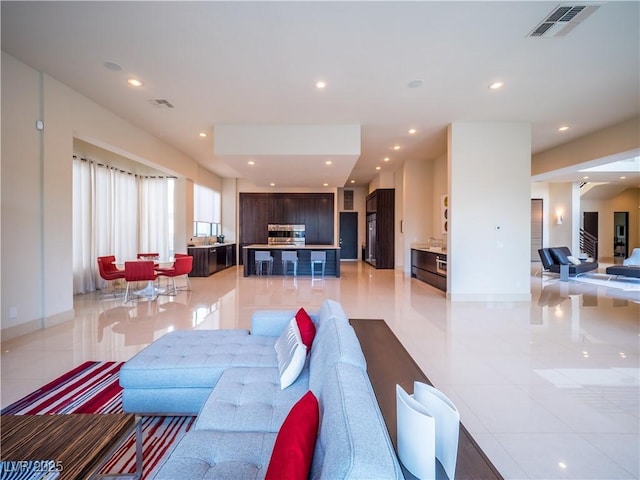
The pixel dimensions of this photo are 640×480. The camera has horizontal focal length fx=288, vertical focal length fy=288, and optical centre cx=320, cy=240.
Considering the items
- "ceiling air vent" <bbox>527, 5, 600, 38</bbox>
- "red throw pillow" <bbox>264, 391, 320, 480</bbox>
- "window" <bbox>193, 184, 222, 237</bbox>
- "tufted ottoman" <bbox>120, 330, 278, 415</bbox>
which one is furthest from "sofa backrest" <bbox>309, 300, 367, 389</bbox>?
"window" <bbox>193, 184, 222, 237</bbox>

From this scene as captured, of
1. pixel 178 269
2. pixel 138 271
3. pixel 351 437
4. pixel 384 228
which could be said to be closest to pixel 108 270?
pixel 138 271

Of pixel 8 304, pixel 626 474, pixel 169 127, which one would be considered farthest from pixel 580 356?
pixel 169 127

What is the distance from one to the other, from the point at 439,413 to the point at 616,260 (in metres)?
18.6

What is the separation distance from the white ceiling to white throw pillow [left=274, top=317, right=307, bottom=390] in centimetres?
311

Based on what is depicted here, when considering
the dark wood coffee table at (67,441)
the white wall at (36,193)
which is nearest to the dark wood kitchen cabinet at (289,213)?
the white wall at (36,193)

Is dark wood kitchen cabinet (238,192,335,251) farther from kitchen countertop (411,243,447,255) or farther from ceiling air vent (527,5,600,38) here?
ceiling air vent (527,5,600,38)

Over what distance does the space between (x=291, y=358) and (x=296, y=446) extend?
99 centimetres

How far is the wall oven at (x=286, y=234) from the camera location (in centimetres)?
1170

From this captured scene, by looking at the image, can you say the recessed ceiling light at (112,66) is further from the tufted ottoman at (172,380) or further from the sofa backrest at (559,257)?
the sofa backrest at (559,257)

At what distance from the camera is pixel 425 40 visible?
3.34 meters

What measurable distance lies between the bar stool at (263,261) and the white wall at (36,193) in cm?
474

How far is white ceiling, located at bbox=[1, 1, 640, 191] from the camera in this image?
294 centimetres

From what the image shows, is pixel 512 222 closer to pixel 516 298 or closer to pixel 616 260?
pixel 516 298

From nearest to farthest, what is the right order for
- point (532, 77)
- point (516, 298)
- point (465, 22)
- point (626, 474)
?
point (626, 474) → point (465, 22) → point (532, 77) → point (516, 298)
